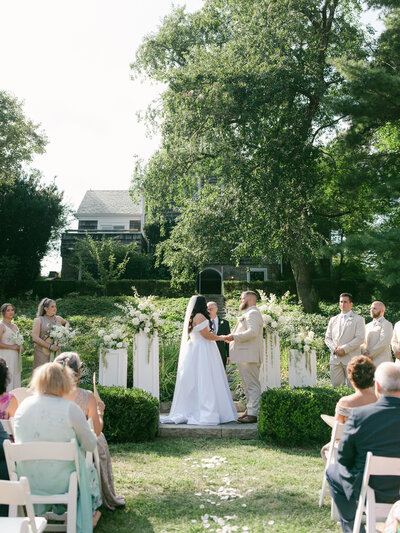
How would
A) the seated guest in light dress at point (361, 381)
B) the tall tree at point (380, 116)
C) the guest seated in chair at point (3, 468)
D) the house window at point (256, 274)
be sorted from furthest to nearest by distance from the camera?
the house window at point (256, 274)
the tall tree at point (380, 116)
the seated guest in light dress at point (361, 381)
the guest seated in chair at point (3, 468)

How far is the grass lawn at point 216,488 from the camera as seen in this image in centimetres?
441

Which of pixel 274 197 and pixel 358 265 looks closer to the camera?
pixel 274 197

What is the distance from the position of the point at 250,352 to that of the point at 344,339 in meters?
1.74

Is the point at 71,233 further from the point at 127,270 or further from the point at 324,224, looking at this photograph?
the point at 324,224

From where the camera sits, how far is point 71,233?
29156 millimetres

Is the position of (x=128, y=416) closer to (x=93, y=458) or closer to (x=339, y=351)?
(x=93, y=458)

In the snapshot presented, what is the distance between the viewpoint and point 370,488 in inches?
138

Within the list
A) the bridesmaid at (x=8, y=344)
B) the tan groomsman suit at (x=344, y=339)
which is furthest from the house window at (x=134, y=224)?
the tan groomsman suit at (x=344, y=339)

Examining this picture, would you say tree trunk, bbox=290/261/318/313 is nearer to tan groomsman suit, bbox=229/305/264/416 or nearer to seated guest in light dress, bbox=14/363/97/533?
tan groomsman suit, bbox=229/305/264/416

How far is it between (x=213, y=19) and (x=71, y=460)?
63.3 feet

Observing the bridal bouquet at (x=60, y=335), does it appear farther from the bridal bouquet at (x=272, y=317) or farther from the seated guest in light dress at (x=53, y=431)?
the seated guest in light dress at (x=53, y=431)

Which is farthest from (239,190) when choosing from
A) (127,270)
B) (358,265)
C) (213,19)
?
(358,265)

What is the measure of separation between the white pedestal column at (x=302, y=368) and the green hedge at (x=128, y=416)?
2536mm

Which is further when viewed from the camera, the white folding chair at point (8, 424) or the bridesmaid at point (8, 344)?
the bridesmaid at point (8, 344)
